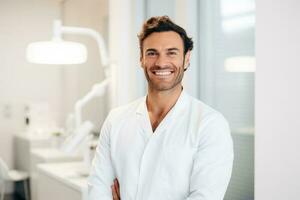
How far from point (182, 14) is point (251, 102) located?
0.71m

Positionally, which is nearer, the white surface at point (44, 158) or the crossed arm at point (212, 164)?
the crossed arm at point (212, 164)

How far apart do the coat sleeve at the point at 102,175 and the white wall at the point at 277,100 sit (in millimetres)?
597

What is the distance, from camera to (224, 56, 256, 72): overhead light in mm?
1935

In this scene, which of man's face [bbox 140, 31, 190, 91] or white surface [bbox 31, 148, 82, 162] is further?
white surface [bbox 31, 148, 82, 162]

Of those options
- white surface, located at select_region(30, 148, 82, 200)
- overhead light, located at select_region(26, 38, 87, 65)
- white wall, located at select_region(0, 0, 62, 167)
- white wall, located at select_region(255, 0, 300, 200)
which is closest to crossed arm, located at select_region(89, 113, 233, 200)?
white wall, located at select_region(255, 0, 300, 200)

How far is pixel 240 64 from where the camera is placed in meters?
2.01

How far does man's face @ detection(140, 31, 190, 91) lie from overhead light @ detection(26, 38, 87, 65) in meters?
1.10

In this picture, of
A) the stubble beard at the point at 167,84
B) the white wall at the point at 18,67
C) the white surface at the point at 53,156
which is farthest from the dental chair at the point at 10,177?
the stubble beard at the point at 167,84

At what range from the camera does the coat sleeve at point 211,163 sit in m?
1.36

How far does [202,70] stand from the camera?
A: 7.66ft

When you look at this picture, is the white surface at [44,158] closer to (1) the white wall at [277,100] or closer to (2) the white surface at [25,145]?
(2) the white surface at [25,145]

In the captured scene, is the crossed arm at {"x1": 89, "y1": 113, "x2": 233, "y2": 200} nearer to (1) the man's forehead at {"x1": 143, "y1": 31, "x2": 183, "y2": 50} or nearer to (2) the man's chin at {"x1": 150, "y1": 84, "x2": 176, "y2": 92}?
(2) the man's chin at {"x1": 150, "y1": 84, "x2": 176, "y2": 92}

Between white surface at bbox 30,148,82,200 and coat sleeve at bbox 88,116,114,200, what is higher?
→ coat sleeve at bbox 88,116,114,200

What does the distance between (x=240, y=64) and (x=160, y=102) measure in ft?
2.00
